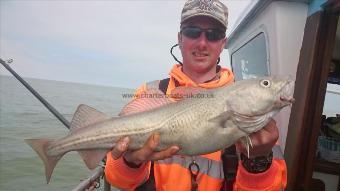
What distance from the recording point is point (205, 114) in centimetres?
294

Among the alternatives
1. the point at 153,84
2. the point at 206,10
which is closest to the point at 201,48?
the point at 206,10

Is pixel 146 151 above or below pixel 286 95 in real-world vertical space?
below

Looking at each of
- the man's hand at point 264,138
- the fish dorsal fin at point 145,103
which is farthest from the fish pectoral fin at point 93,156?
the man's hand at point 264,138

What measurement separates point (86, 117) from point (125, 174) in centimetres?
70

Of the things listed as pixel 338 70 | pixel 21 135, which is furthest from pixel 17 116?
pixel 338 70

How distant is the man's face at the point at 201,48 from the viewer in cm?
395

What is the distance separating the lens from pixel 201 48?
394 cm

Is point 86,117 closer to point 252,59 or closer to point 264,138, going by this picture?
point 264,138

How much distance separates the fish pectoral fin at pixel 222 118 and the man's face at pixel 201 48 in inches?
48.2

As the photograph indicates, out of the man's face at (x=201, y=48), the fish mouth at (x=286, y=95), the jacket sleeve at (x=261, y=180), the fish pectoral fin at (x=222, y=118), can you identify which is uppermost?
the man's face at (x=201, y=48)

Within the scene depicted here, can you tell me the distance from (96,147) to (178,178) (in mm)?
916

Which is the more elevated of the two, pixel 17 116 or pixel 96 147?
pixel 96 147

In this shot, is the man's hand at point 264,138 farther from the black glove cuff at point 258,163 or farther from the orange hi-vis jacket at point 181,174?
the orange hi-vis jacket at point 181,174

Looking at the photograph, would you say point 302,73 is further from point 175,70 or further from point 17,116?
point 17,116
